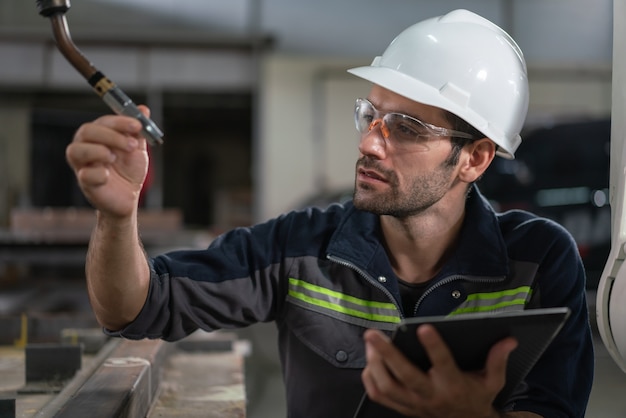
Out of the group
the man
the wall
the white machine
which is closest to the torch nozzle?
the man

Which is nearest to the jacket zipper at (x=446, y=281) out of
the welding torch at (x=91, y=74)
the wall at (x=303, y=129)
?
the welding torch at (x=91, y=74)

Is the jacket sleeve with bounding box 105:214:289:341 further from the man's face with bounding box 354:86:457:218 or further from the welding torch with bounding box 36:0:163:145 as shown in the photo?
the welding torch with bounding box 36:0:163:145

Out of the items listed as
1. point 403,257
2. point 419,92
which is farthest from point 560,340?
point 419,92

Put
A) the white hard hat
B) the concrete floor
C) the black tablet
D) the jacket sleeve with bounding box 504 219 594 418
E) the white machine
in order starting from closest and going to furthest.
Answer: the black tablet, the white machine, the jacket sleeve with bounding box 504 219 594 418, the white hard hat, the concrete floor

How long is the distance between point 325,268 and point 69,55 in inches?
33.7

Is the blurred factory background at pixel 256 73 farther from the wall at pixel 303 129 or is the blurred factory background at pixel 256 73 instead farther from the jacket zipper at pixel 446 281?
the jacket zipper at pixel 446 281

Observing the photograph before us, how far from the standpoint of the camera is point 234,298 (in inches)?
78.9

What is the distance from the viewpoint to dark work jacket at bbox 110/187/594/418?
6.41 ft

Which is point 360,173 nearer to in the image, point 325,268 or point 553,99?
point 325,268

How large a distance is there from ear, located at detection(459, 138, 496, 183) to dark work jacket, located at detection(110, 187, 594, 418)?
11 centimetres

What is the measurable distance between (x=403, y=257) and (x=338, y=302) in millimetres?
221

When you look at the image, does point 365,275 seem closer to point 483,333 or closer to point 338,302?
point 338,302

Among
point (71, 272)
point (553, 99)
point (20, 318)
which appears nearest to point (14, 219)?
point (71, 272)

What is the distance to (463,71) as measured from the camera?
82.1 inches
